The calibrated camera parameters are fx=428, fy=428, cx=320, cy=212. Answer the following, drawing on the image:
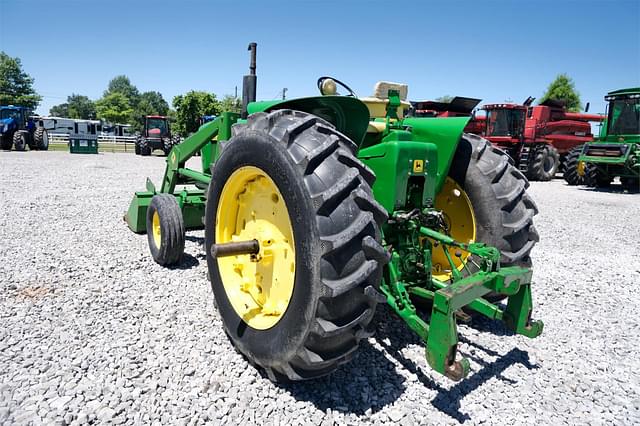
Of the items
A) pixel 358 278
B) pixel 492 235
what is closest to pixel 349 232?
pixel 358 278

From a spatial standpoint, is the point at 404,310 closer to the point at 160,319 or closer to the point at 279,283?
the point at 279,283

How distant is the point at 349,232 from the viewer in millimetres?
2004

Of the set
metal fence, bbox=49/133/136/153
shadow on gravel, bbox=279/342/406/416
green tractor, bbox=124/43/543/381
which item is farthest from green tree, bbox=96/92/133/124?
shadow on gravel, bbox=279/342/406/416

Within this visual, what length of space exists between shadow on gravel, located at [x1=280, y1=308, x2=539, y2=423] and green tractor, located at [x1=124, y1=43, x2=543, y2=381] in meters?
0.27

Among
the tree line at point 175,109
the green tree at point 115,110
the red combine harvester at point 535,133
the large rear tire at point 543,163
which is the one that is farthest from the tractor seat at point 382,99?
the green tree at point 115,110

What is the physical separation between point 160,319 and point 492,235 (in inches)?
102

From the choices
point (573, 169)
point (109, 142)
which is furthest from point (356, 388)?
point (109, 142)

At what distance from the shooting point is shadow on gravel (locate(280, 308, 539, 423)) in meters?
2.38

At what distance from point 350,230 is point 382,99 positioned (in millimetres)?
1705

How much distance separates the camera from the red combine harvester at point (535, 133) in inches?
654

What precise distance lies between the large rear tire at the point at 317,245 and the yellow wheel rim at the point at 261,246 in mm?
28

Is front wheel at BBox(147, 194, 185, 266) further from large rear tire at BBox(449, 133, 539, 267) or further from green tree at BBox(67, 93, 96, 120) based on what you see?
green tree at BBox(67, 93, 96, 120)

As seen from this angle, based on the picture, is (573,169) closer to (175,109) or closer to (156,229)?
(156,229)

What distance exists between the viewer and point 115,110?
177 ft
